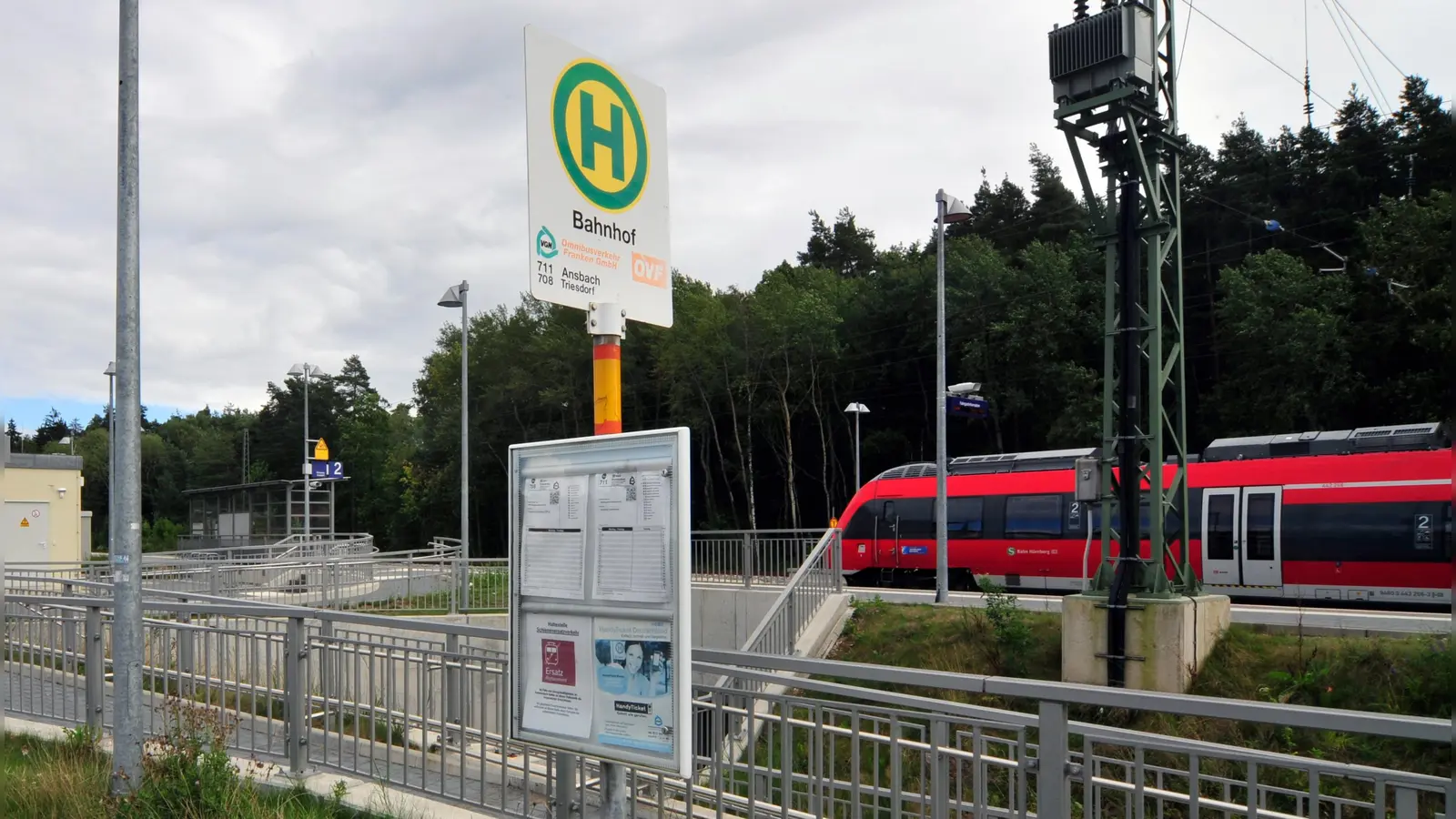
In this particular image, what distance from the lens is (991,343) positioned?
158 feet

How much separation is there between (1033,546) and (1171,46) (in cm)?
1315

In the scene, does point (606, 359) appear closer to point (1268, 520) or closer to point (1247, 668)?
point (1247, 668)

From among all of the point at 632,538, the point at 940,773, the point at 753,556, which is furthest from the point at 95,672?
the point at 753,556

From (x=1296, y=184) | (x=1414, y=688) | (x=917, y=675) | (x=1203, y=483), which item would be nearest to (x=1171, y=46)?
(x=1414, y=688)

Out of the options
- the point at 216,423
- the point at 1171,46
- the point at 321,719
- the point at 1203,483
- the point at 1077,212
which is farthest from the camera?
the point at 216,423

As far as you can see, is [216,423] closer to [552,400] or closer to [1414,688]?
[552,400]

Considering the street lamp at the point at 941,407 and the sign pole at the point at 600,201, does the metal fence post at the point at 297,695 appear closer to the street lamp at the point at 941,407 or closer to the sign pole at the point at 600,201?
the sign pole at the point at 600,201

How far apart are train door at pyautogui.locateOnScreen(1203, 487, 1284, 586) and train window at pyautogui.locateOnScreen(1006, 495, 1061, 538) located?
11.3ft

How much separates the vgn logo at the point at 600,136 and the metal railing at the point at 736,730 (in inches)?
85.5

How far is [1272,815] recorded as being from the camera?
4.00 meters

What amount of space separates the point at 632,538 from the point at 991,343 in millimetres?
45588

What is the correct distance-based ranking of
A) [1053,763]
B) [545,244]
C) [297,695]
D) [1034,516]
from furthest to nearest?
[1034,516], [297,695], [545,244], [1053,763]

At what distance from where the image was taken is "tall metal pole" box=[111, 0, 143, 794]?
698 centimetres

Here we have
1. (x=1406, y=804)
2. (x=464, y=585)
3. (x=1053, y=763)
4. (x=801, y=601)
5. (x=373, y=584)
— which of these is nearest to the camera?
(x=1406, y=804)
